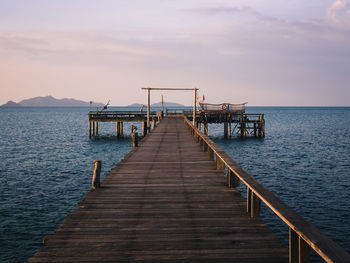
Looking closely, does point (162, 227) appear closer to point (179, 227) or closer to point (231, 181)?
point (179, 227)

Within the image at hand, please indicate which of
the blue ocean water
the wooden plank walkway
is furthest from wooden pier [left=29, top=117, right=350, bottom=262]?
the blue ocean water

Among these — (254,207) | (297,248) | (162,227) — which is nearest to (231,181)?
(254,207)

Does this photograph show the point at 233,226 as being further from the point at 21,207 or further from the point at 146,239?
the point at 21,207

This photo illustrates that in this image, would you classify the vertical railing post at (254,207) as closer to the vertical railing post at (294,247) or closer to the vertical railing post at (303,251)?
the vertical railing post at (294,247)

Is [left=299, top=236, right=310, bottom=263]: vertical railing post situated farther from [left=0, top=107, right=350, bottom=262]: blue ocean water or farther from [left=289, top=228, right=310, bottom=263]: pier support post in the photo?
[left=0, top=107, right=350, bottom=262]: blue ocean water

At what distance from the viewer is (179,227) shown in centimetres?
547

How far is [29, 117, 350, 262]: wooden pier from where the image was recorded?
4.32 meters

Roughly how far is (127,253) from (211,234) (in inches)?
58.0

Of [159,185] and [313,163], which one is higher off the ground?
[159,185]

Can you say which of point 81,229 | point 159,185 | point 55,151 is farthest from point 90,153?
point 81,229

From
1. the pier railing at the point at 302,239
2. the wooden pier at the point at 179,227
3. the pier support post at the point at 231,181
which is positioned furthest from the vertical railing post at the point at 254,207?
the pier support post at the point at 231,181

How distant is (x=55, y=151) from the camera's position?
32844 millimetres

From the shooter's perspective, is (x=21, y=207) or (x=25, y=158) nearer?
(x=21, y=207)

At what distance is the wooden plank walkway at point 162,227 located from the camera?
4.47 meters
